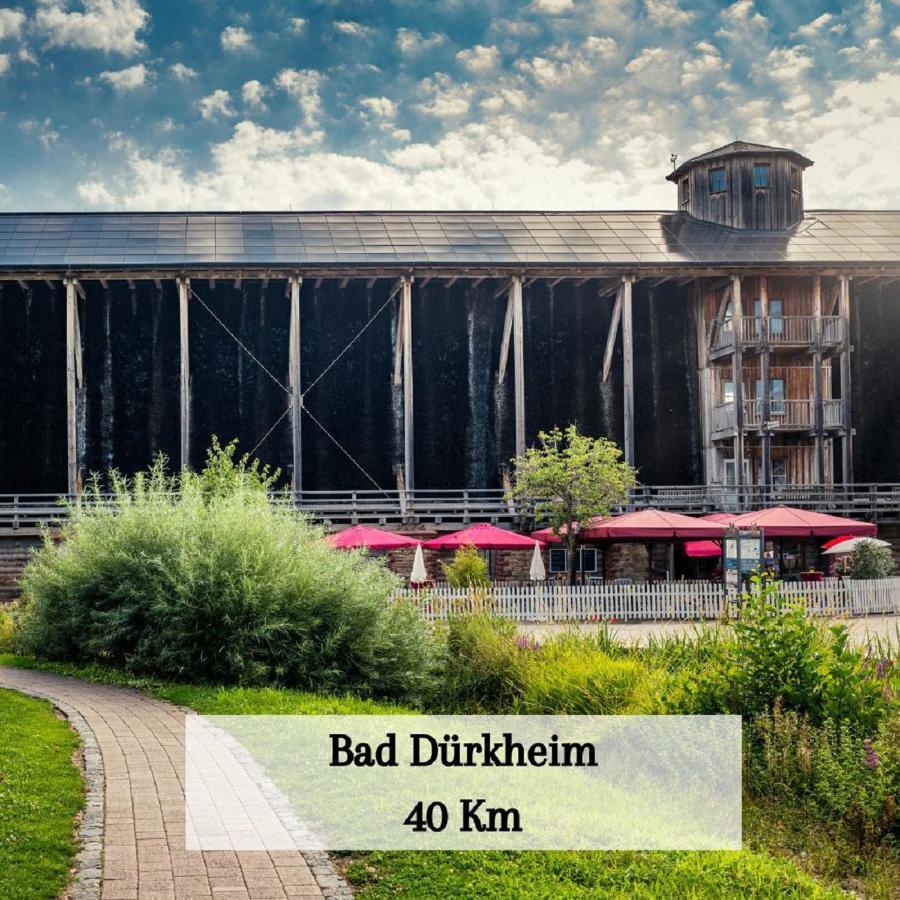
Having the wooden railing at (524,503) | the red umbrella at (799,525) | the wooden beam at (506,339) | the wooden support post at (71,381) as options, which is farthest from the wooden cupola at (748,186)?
the wooden support post at (71,381)

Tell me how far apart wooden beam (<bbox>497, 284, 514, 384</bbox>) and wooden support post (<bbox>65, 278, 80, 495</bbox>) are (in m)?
13.4

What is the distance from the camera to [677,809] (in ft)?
31.7

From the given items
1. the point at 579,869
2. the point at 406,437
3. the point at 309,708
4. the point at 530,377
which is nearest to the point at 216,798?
the point at 579,869

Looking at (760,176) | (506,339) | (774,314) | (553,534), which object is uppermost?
(760,176)

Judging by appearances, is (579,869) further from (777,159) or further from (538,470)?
(777,159)

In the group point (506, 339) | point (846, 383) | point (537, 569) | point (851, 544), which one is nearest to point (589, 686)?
point (537, 569)

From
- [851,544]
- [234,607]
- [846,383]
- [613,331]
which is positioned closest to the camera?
[234,607]

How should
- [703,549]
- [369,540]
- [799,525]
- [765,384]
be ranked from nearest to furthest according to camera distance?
1. [369,540]
2. [799,525]
3. [703,549]
4. [765,384]

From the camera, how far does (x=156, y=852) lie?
6852 mm

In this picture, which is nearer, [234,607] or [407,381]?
[234,607]

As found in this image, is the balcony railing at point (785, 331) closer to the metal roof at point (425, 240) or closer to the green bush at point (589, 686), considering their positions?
the metal roof at point (425, 240)

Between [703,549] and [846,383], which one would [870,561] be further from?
[846,383]

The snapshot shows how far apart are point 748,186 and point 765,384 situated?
9.44 metres

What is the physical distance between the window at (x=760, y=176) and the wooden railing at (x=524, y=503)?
1181cm
